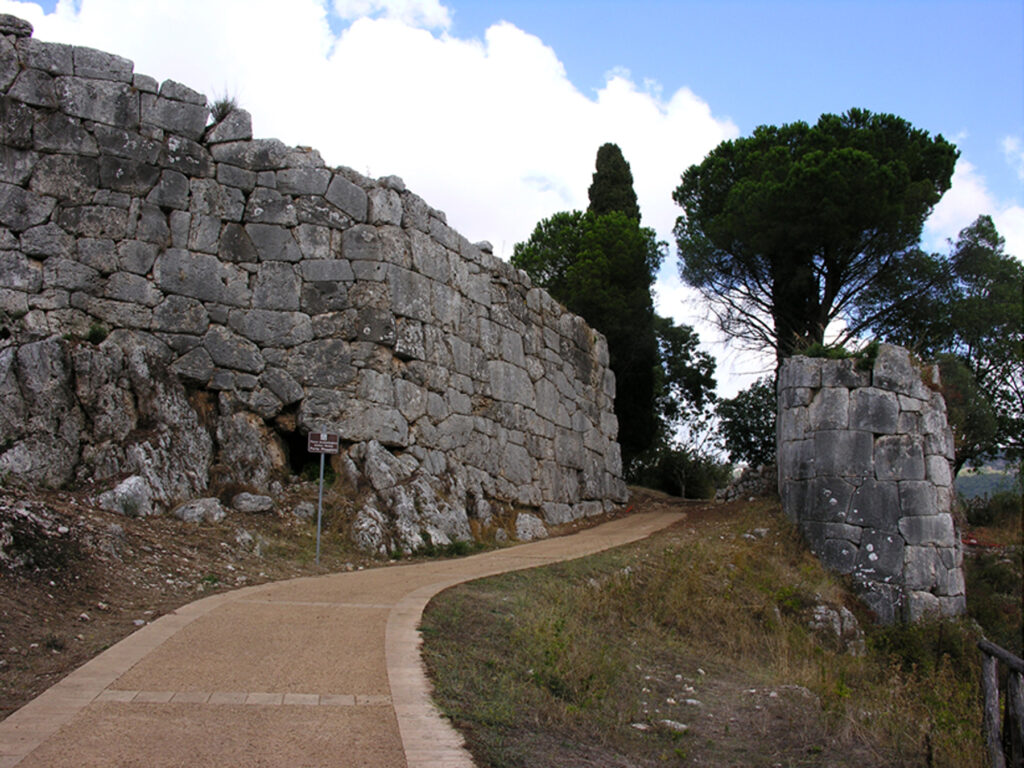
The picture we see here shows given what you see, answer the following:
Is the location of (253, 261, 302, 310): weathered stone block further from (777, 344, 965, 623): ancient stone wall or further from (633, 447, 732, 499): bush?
(633, 447, 732, 499): bush

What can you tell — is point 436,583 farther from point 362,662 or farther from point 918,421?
point 918,421

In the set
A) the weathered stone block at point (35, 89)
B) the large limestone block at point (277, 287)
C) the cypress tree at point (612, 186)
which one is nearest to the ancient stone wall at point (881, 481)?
the large limestone block at point (277, 287)

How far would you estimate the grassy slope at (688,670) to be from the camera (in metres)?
6.12

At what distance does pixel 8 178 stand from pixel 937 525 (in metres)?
14.9

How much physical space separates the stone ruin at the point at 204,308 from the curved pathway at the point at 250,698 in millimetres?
4299

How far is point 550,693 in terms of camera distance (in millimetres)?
6496

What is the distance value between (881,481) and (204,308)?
11.0 m

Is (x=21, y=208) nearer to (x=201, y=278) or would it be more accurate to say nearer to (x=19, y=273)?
(x=19, y=273)

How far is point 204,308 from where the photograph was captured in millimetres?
13570

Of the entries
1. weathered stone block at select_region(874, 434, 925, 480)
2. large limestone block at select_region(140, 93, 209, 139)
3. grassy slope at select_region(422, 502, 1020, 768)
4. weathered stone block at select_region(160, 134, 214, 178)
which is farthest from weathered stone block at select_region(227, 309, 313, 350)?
weathered stone block at select_region(874, 434, 925, 480)

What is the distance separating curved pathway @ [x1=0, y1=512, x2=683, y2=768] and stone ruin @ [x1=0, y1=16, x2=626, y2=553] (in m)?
4.30

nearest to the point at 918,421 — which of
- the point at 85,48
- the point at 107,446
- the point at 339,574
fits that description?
the point at 339,574

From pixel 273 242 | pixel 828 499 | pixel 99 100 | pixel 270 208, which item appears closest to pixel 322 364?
pixel 273 242

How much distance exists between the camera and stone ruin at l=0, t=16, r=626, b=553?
11.8 metres
